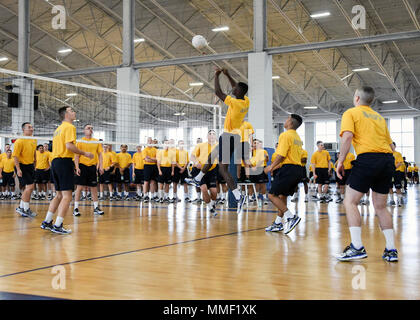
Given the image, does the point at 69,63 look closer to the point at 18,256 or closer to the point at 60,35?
the point at 60,35

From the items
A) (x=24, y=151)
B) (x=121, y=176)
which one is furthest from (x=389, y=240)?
(x=121, y=176)

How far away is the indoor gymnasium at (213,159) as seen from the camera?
345cm

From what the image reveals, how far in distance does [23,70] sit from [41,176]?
15.7 feet

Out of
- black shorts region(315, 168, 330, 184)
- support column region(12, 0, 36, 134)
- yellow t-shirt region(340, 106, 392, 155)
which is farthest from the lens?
support column region(12, 0, 36, 134)

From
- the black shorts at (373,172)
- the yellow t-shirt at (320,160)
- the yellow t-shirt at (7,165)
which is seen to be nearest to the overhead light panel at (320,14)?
the yellow t-shirt at (320,160)

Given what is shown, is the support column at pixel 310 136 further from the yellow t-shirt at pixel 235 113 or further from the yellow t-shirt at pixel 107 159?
the yellow t-shirt at pixel 235 113

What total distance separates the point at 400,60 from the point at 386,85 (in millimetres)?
3848

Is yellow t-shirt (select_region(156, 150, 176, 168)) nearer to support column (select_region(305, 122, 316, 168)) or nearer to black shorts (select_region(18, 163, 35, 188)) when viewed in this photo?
black shorts (select_region(18, 163, 35, 188))

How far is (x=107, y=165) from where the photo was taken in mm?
Answer: 13688

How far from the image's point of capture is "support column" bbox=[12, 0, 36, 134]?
16703 mm

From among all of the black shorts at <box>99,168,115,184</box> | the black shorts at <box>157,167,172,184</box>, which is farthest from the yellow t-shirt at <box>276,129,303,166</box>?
the black shorts at <box>99,168,115,184</box>

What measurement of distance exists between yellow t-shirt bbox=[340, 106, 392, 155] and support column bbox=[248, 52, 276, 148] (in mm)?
10481

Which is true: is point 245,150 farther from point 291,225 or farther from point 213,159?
point 291,225

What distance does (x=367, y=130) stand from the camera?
156 inches
